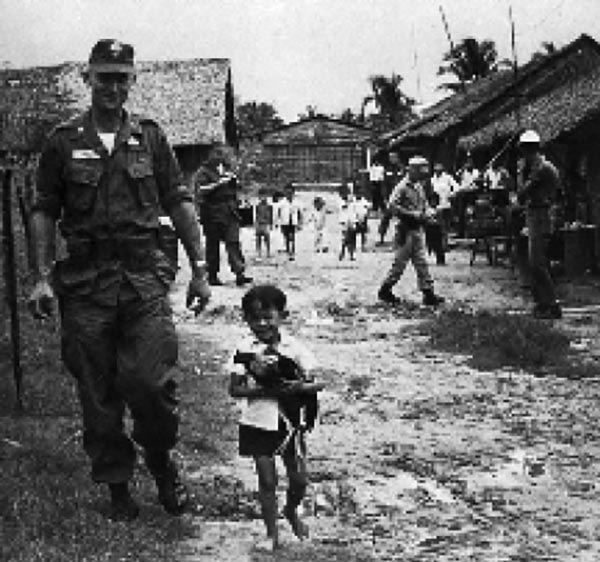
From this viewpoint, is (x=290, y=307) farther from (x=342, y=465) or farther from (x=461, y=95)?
(x=461, y=95)

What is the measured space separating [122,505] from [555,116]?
14619 millimetres

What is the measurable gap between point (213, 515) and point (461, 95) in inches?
1422

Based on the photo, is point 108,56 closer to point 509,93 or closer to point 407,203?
point 407,203

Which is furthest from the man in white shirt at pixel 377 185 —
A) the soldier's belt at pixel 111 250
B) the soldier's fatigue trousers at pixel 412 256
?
the soldier's belt at pixel 111 250

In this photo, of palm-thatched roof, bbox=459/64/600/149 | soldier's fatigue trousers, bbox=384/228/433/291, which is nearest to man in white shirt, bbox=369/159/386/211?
palm-thatched roof, bbox=459/64/600/149

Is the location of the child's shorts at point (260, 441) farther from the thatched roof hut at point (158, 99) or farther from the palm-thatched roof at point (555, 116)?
the thatched roof hut at point (158, 99)

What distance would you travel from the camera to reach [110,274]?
16.8ft

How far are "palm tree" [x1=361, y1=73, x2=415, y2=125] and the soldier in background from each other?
52.4 meters

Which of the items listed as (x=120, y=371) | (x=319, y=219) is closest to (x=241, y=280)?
(x=319, y=219)

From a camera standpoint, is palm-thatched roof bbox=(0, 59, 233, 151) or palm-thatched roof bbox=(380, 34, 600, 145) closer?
palm-thatched roof bbox=(380, 34, 600, 145)

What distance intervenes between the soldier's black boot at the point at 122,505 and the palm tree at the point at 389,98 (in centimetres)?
6340

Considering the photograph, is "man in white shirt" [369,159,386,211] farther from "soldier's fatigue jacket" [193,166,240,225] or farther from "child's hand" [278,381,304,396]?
"child's hand" [278,381,304,396]

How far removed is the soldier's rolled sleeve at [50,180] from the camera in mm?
5176

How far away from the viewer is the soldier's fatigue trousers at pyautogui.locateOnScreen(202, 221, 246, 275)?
1582 cm
